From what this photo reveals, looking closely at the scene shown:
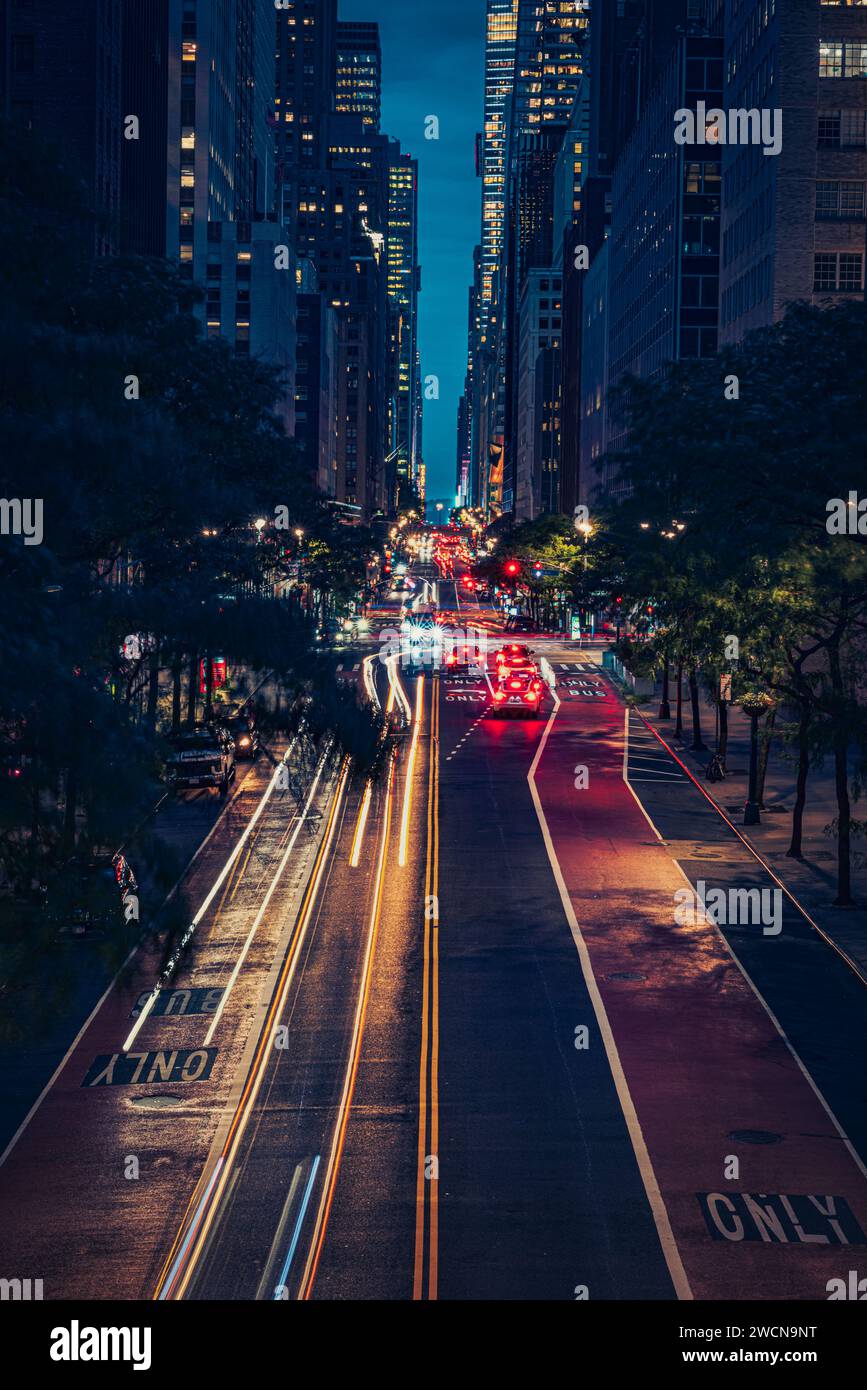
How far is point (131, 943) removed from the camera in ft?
44.6

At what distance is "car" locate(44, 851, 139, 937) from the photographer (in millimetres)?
13438

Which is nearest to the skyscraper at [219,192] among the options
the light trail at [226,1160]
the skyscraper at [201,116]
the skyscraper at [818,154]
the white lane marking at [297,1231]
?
the skyscraper at [201,116]

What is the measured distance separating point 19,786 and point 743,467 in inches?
766

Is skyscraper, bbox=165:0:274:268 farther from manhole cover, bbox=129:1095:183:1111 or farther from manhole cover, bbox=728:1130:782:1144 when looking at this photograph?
manhole cover, bbox=728:1130:782:1144

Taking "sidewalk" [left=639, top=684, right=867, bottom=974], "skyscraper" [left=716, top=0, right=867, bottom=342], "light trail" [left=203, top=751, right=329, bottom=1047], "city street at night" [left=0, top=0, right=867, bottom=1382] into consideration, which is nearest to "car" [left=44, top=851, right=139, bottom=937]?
"city street at night" [left=0, top=0, right=867, bottom=1382]

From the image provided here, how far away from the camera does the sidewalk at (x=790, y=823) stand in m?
34.2

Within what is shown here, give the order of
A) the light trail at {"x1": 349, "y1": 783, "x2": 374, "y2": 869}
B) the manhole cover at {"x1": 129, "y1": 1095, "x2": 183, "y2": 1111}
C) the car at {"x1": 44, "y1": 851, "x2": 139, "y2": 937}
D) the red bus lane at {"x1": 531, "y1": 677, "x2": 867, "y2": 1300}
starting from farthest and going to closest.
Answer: the light trail at {"x1": 349, "y1": 783, "x2": 374, "y2": 869} → the manhole cover at {"x1": 129, "y1": 1095, "x2": 183, "y2": 1111} → the red bus lane at {"x1": 531, "y1": 677, "x2": 867, "y2": 1300} → the car at {"x1": 44, "y1": 851, "x2": 139, "y2": 937}

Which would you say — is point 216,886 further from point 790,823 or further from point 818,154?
point 818,154

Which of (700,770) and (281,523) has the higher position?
(281,523)

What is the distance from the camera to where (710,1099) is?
22969 mm

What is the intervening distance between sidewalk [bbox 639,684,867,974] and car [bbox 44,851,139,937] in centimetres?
1992
